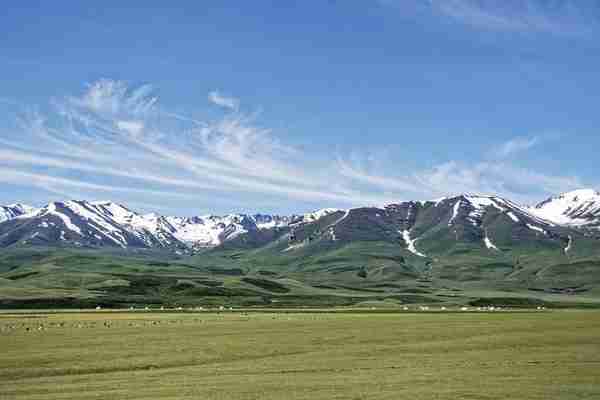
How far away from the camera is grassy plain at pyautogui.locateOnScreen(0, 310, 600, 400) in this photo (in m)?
36.9

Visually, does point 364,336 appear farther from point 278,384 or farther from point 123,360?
point 278,384

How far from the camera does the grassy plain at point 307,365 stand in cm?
3688

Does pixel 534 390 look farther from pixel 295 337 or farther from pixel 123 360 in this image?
pixel 295 337

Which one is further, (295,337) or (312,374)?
(295,337)

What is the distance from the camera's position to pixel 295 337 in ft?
255

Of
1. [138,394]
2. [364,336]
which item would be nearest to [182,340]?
[364,336]

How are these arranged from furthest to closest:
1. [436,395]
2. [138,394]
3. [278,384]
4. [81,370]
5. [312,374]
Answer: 1. [81,370]
2. [312,374]
3. [278,384]
4. [138,394]
5. [436,395]

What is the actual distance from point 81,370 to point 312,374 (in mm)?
16571

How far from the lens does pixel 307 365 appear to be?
49.8 meters

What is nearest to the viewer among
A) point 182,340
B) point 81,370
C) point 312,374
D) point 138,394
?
point 138,394

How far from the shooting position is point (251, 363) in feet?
172

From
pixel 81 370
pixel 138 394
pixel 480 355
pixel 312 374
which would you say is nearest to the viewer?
pixel 138 394

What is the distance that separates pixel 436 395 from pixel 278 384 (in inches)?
373

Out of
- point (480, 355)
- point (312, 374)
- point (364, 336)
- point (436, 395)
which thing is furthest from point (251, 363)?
point (364, 336)
